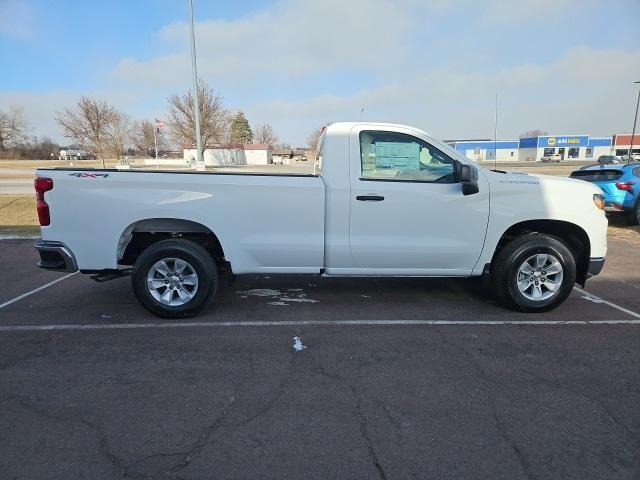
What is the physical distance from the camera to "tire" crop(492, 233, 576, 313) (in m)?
4.69

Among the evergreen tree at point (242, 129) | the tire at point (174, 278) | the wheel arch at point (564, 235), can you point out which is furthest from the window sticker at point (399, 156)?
the evergreen tree at point (242, 129)

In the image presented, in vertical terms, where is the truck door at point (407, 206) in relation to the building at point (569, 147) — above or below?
below

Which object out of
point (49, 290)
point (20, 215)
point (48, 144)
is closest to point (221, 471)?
point (49, 290)

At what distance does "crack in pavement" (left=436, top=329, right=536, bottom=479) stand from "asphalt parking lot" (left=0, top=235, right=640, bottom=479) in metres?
0.01

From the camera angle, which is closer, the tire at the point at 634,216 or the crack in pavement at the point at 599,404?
the crack in pavement at the point at 599,404

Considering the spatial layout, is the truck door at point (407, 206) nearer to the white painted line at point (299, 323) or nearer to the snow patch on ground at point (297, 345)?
the white painted line at point (299, 323)

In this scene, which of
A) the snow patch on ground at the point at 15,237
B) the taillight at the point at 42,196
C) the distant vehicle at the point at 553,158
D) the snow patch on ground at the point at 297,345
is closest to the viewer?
the snow patch on ground at the point at 297,345

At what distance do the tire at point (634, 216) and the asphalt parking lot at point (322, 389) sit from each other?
22.3 feet

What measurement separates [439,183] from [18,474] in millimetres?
4176

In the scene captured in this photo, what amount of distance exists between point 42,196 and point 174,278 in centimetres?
155

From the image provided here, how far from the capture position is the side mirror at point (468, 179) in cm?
431

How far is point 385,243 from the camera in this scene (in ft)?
15.2

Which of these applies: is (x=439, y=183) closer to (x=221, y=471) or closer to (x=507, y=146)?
(x=221, y=471)

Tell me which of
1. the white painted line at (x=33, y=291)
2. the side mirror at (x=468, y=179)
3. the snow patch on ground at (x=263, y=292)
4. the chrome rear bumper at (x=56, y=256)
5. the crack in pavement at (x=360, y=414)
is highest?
the side mirror at (x=468, y=179)
